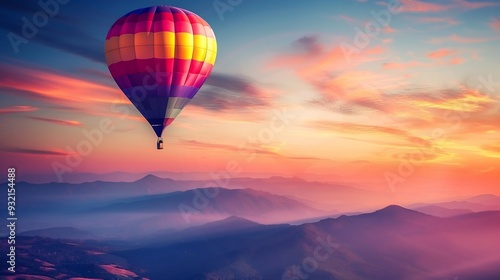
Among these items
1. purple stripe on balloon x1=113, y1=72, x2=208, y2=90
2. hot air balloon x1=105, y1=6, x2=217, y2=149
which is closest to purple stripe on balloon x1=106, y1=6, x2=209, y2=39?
hot air balloon x1=105, y1=6, x2=217, y2=149

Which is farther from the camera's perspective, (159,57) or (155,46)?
Answer: (159,57)

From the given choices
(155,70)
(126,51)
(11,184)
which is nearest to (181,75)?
(155,70)

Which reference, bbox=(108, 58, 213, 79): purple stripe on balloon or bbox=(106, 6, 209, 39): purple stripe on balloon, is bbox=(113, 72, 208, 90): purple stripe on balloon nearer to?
bbox=(108, 58, 213, 79): purple stripe on balloon

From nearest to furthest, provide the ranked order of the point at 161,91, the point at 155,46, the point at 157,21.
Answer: the point at 155,46
the point at 157,21
the point at 161,91

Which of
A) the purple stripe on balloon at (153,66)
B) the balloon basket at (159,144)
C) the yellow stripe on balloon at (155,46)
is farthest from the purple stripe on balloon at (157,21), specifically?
the balloon basket at (159,144)

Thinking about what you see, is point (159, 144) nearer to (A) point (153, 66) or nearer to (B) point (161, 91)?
(B) point (161, 91)

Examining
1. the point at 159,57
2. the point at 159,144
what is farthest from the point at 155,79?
the point at 159,144

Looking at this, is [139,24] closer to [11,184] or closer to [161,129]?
[161,129]

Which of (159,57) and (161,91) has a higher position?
(159,57)
